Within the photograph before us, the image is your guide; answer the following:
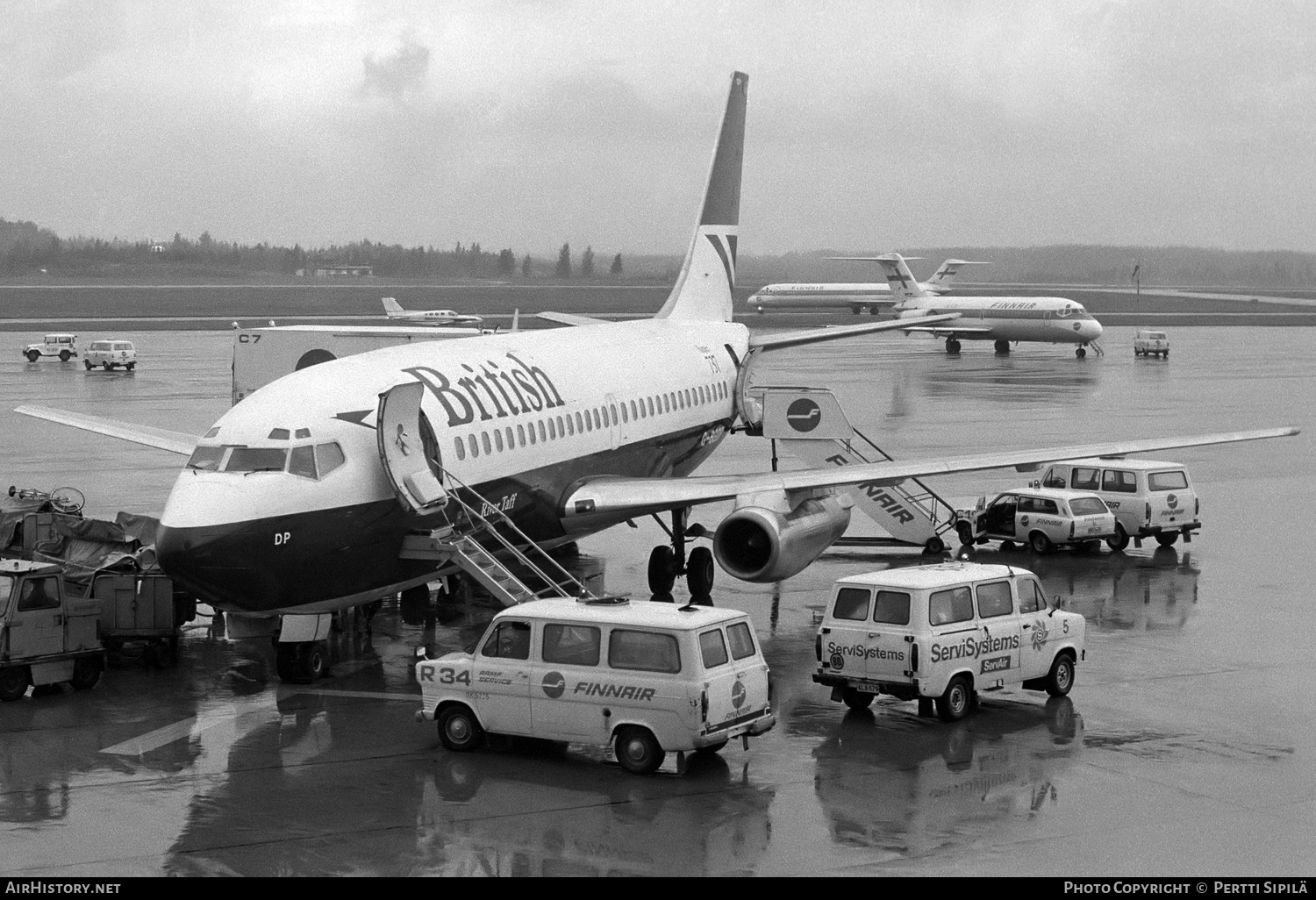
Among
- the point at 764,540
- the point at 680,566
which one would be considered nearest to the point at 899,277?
the point at 680,566

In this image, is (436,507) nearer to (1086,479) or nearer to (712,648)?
(712,648)

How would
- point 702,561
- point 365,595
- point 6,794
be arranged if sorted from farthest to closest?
1. point 702,561
2. point 365,595
3. point 6,794

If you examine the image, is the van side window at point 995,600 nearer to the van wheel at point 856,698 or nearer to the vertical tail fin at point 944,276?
the van wheel at point 856,698

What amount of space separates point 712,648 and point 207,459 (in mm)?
8103

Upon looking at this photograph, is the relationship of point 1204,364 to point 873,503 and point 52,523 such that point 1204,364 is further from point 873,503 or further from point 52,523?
point 52,523

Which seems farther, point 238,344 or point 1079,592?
point 238,344

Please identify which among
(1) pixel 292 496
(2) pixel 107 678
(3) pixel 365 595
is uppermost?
(1) pixel 292 496

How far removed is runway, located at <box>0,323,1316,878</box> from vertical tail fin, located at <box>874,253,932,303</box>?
87236 mm

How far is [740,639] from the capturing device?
1961 centimetres

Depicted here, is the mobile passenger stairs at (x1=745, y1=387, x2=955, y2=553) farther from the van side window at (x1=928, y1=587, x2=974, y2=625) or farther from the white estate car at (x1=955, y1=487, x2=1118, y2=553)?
the van side window at (x1=928, y1=587, x2=974, y2=625)

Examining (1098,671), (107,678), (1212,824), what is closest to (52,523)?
Result: (107,678)

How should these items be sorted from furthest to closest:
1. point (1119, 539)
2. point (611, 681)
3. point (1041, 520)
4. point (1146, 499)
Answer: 1. point (1146, 499)
2. point (1119, 539)
3. point (1041, 520)
4. point (611, 681)

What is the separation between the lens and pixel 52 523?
30.2 meters

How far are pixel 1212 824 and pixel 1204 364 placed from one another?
83301mm
